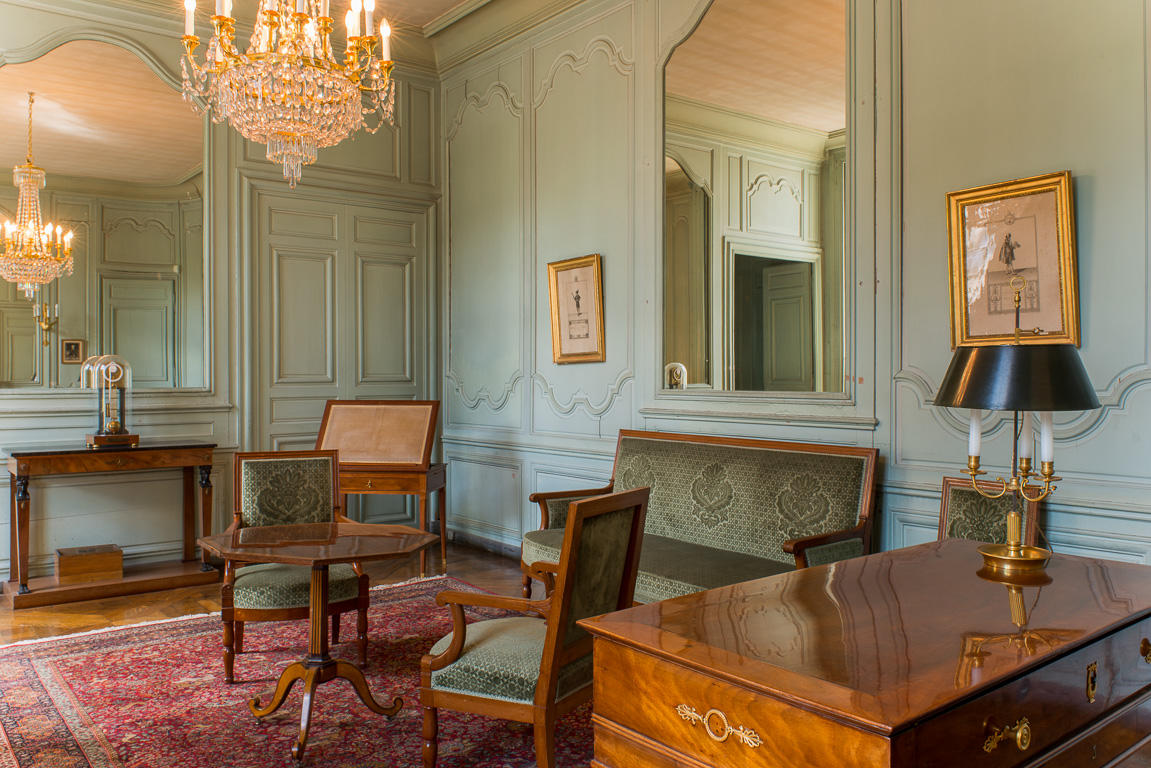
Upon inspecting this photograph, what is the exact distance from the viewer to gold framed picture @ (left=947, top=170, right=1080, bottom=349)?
290 cm

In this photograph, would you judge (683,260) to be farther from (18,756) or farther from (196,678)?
(18,756)

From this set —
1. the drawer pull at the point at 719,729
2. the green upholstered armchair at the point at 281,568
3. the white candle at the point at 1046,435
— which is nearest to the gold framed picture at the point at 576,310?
the green upholstered armchair at the point at 281,568

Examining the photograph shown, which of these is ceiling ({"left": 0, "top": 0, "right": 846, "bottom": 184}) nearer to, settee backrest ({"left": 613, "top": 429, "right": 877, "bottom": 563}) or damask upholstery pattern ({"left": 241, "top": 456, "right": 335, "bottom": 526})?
settee backrest ({"left": 613, "top": 429, "right": 877, "bottom": 563})

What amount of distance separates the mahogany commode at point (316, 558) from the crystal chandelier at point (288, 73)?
153cm

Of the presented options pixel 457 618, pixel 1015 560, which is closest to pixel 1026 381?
pixel 1015 560

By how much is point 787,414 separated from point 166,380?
12.7 ft

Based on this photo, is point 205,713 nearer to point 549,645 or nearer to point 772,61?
point 549,645

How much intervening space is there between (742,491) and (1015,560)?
78.3 inches

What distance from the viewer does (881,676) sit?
1.19 metres

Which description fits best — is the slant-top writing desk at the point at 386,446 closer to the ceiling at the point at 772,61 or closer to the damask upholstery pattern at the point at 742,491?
the damask upholstery pattern at the point at 742,491

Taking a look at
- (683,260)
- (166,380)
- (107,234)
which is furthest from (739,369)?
(107,234)

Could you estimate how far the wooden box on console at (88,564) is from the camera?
4.61 m

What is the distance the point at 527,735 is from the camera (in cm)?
278

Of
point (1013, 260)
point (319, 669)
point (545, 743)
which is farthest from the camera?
point (1013, 260)
